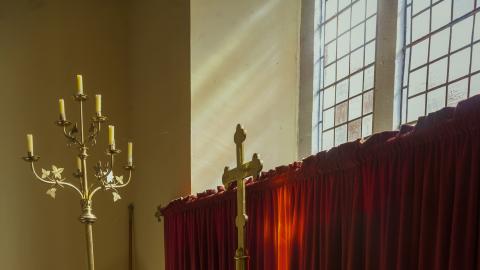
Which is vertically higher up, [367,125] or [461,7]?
[461,7]

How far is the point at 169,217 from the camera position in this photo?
4.02 meters

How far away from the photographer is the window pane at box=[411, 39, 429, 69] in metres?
3.06

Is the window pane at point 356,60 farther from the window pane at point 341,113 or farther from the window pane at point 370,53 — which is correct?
the window pane at point 341,113

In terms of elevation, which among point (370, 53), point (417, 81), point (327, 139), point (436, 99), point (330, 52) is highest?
point (330, 52)

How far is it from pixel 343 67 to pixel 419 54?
709 millimetres

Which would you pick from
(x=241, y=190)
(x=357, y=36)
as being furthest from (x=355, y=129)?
(x=241, y=190)

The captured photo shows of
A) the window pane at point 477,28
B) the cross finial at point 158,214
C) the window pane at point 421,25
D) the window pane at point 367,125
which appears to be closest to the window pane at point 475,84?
the window pane at point 477,28

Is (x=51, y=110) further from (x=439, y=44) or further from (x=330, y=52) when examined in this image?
(x=439, y=44)

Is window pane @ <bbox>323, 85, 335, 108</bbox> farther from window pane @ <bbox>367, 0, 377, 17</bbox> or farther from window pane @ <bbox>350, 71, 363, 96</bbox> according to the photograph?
window pane @ <bbox>367, 0, 377, 17</bbox>

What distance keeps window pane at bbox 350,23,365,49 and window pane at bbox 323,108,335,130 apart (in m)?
0.42

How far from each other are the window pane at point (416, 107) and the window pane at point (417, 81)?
0.11 feet

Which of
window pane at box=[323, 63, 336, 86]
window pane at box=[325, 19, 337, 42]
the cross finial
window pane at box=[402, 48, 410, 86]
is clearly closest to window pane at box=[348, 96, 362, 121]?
window pane at box=[323, 63, 336, 86]

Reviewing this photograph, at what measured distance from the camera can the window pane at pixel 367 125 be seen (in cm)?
343

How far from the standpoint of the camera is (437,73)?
2957 millimetres
